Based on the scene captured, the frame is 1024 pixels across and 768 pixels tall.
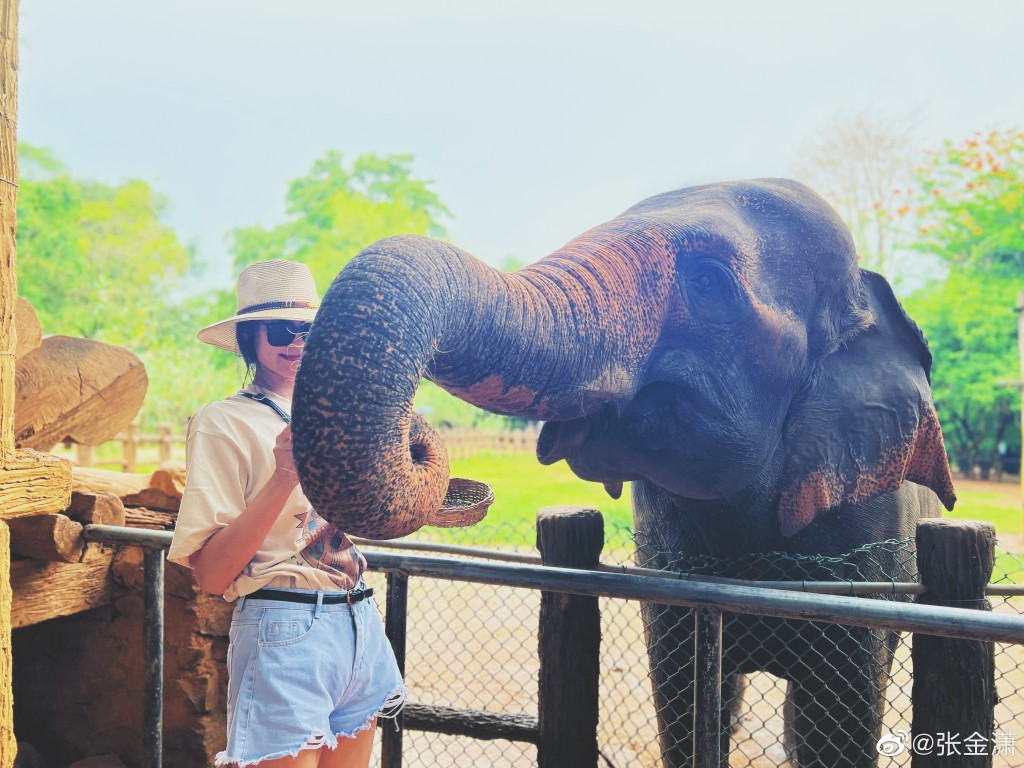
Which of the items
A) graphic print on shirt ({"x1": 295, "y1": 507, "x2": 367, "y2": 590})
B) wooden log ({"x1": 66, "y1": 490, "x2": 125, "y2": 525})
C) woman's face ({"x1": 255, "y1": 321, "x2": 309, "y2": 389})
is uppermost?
woman's face ({"x1": 255, "y1": 321, "x2": 309, "y2": 389})

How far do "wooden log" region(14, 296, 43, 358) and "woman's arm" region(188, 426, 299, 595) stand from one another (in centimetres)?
158

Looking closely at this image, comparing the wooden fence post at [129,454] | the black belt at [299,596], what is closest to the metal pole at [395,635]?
the black belt at [299,596]

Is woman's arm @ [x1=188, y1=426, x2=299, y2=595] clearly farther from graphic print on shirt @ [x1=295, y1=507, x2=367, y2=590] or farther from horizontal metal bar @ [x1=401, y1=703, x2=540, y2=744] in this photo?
horizontal metal bar @ [x1=401, y1=703, x2=540, y2=744]

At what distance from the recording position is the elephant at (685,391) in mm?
1264

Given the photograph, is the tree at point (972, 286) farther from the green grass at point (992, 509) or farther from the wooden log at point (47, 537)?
the wooden log at point (47, 537)

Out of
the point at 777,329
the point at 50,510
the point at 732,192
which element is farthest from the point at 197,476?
the point at 732,192

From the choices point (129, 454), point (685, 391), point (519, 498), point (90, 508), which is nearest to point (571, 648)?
point (685, 391)

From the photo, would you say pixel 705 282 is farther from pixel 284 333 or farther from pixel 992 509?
pixel 992 509

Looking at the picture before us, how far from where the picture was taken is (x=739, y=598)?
187 centimetres

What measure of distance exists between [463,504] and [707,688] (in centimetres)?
82

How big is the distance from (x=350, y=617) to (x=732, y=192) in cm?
159

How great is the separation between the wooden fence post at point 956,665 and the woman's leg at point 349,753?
155cm

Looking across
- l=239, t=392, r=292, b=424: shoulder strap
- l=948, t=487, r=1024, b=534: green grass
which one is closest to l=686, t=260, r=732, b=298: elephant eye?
l=239, t=392, r=292, b=424: shoulder strap

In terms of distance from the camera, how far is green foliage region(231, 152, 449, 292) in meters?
24.5
